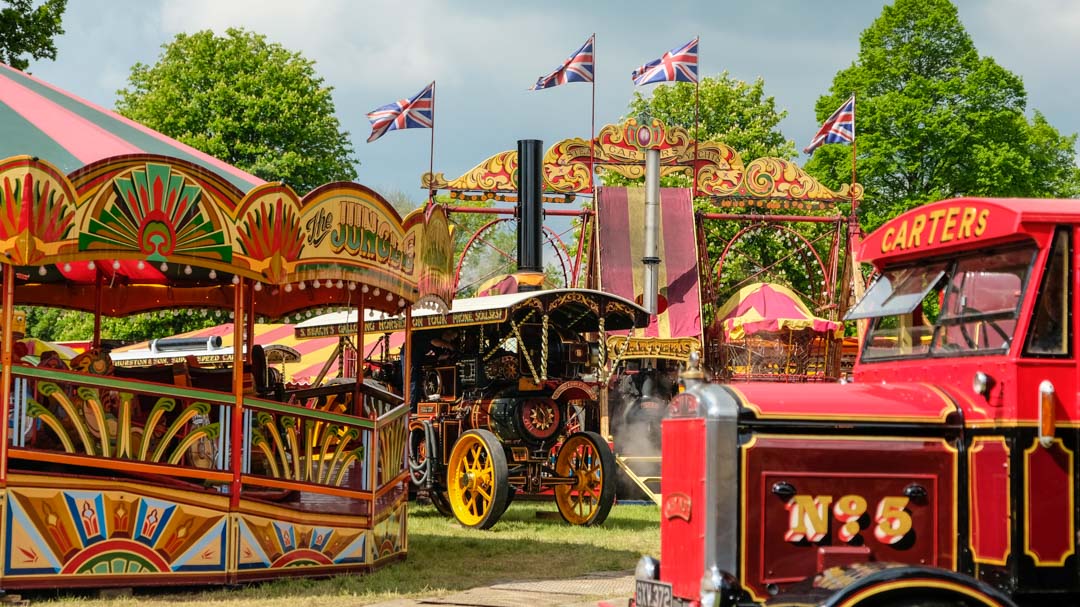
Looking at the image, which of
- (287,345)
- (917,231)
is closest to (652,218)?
(287,345)

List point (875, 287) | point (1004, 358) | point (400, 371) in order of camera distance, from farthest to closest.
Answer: point (400, 371) < point (875, 287) < point (1004, 358)

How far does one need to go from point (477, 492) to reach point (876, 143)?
22.9 meters

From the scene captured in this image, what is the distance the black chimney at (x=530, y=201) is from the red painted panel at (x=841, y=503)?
1897 cm

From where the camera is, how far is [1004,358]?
6426 millimetres

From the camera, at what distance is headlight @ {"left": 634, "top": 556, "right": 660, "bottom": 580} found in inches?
267

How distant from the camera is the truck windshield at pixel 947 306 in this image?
21.5 feet

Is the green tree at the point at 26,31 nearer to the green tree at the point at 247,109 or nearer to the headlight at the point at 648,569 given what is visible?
the green tree at the point at 247,109

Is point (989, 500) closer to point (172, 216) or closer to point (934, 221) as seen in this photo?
point (934, 221)

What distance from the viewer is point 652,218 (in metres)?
28.7

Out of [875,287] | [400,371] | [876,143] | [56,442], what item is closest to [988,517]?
[875,287]

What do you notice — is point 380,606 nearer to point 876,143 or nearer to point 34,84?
point 34,84

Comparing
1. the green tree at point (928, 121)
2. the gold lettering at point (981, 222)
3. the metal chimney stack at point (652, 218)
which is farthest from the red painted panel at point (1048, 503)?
the green tree at point (928, 121)

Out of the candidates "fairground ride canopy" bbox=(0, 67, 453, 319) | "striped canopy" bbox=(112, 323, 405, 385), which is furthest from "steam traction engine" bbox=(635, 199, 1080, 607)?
"striped canopy" bbox=(112, 323, 405, 385)

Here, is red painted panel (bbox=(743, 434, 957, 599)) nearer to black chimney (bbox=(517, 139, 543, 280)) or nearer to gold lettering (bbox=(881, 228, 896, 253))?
gold lettering (bbox=(881, 228, 896, 253))
